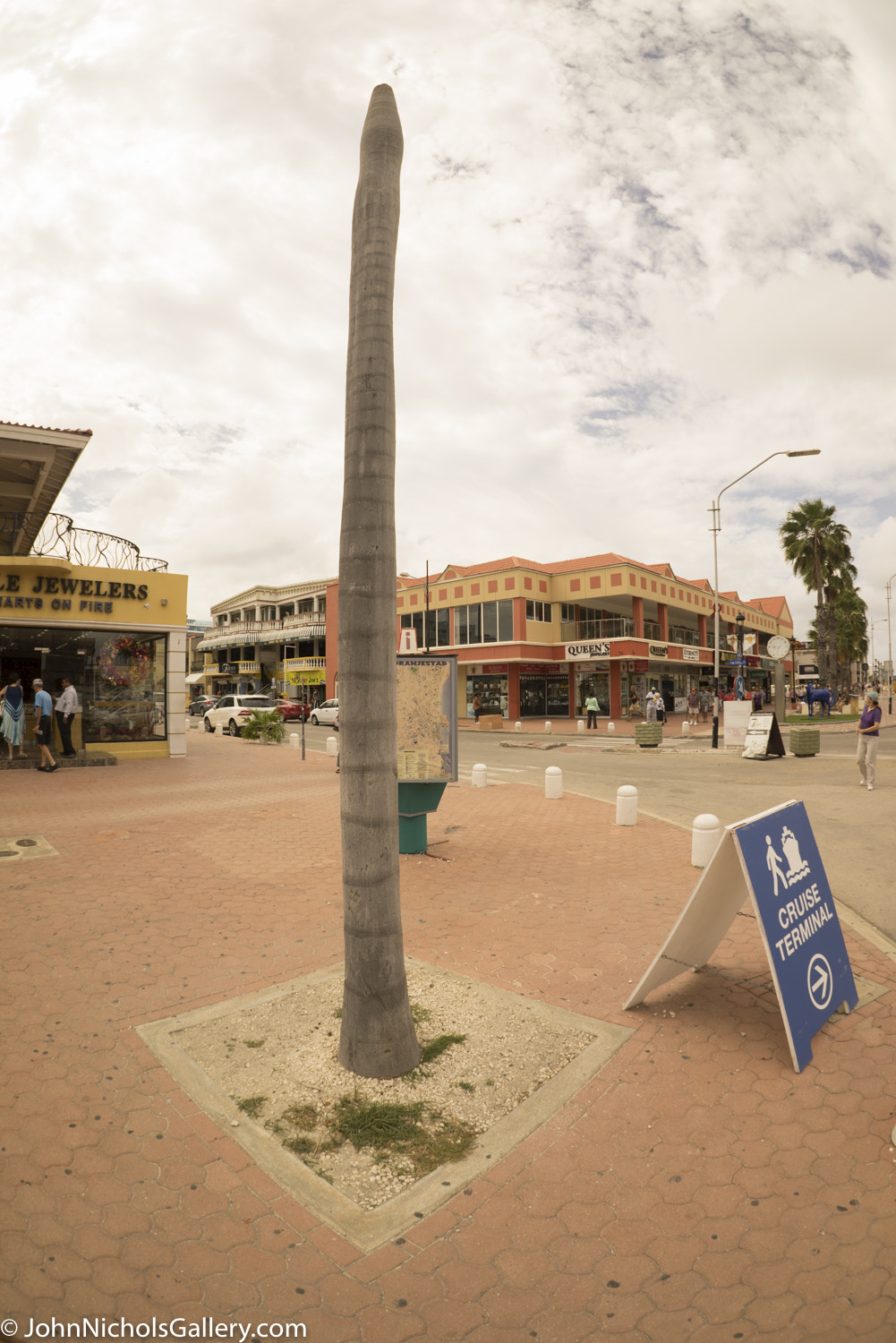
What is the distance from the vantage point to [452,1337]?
2.23m

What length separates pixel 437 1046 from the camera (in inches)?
152

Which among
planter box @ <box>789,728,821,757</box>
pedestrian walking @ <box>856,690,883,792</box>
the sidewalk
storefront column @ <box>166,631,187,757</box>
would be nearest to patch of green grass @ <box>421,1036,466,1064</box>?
the sidewalk

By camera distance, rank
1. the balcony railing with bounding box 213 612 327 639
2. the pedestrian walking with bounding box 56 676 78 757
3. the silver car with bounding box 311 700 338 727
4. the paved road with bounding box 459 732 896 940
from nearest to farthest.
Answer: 1. the paved road with bounding box 459 732 896 940
2. the pedestrian walking with bounding box 56 676 78 757
3. the silver car with bounding box 311 700 338 727
4. the balcony railing with bounding box 213 612 327 639

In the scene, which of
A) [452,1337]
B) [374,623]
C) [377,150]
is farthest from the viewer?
[377,150]

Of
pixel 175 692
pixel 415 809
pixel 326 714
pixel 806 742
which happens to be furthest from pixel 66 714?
pixel 326 714

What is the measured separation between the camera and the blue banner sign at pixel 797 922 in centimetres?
377

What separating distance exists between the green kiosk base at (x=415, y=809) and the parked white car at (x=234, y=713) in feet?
67.4

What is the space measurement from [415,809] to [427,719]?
1.03 meters

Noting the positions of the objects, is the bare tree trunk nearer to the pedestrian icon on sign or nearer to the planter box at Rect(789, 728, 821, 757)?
the pedestrian icon on sign

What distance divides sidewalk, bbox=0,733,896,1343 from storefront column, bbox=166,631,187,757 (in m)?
13.2

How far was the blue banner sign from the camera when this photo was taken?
377 cm

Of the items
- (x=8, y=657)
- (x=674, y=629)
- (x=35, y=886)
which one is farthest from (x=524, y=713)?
(x=35, y=886)

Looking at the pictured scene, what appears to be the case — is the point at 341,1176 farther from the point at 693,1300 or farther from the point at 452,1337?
the point at 693,1300

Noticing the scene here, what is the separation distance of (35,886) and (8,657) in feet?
42.3
